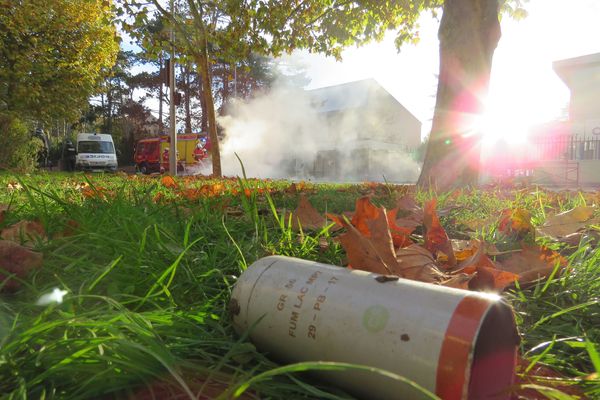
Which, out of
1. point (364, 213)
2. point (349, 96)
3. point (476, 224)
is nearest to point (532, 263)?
point (364, 213)

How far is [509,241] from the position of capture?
2.05 meters

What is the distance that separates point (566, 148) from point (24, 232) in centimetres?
2257

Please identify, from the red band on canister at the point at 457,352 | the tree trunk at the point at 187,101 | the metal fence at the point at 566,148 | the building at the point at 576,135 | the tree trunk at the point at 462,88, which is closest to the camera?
the red band on canister at the point at 457,352

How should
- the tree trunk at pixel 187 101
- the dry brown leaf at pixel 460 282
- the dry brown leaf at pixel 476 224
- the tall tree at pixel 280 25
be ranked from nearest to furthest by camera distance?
the dry brown leaf at pixel 460 282
the dry brown leaf at pixel 476 224
the tall tree at pixel 280 25
the tree trunk at pixel 187 101

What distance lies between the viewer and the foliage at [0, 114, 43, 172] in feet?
39.9

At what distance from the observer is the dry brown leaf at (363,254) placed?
1.27m

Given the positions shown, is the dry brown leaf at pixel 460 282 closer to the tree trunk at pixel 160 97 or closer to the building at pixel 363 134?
the building at pixel 363 134

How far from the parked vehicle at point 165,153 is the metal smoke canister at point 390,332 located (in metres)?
26.7

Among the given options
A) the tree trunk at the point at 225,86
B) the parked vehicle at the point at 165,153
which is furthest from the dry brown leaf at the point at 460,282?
the tree trunk at the point at 225,86

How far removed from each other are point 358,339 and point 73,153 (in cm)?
3300

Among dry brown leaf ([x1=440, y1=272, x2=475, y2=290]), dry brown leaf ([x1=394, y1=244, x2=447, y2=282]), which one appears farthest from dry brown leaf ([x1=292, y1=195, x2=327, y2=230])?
dry brown leaf ([x1=440, y1=272, x2=475, y2=290])

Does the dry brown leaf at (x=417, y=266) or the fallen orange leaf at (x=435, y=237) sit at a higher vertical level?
the fallen orange leaf at (x=435, y=237)

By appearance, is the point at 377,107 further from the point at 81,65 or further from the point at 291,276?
the point at 291,276

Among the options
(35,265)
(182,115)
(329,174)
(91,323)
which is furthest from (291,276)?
(182,115)
